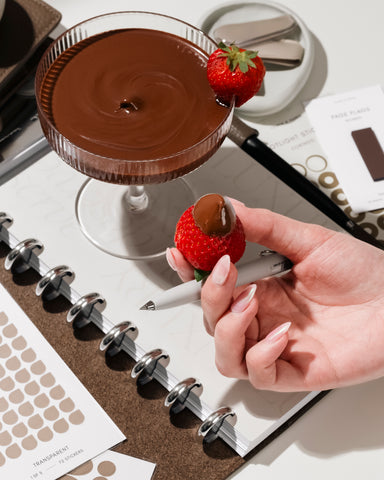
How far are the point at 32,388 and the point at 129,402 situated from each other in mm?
167

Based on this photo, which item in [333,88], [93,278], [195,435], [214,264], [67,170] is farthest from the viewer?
[333,88]

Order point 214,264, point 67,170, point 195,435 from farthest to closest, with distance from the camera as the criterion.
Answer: point 67,170, point 195,435, point 214,264

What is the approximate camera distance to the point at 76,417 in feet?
3.38

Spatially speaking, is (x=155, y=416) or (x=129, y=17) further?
(x=129, y=17)

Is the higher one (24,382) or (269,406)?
(269,406)

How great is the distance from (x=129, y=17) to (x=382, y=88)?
646mm

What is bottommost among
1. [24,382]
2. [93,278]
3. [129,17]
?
[24,382]

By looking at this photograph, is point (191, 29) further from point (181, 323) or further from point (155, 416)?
point (155, 416)

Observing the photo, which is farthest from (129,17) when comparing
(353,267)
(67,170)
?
(353,267)

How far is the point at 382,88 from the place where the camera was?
1.48m

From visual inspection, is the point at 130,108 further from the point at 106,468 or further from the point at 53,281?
the point at 106,468

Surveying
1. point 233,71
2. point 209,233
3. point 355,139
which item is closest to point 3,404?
point 209,233

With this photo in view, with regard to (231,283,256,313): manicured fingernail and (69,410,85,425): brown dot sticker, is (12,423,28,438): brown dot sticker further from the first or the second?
(231,283,256,313): manicured fingernail

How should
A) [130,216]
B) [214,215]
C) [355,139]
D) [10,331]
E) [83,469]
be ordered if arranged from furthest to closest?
[355,139] → [130,216] → [10,331] → [83,469] → [214,215]
